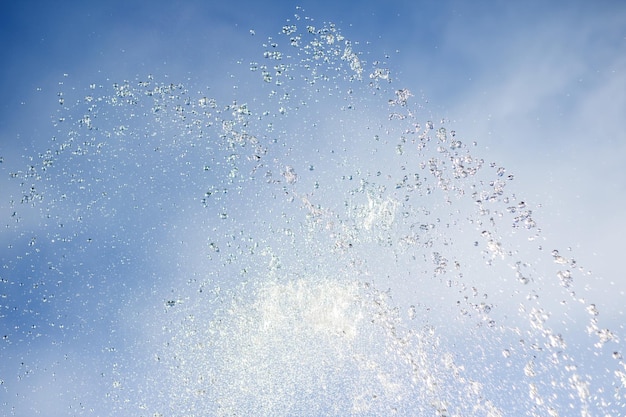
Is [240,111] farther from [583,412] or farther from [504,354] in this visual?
[583,412]

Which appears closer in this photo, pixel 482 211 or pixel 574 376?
pixel 574 376

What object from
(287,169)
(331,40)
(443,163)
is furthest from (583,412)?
(331,40)

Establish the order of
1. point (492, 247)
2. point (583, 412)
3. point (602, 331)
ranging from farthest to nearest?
point (492, 247) < point (602, 331) < point (583, 412)

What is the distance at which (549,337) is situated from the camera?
1816cm

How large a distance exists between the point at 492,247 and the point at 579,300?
3010 mm

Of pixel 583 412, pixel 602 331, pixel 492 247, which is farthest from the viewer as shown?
pixel 492 247

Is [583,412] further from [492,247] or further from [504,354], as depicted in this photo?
[492,247]

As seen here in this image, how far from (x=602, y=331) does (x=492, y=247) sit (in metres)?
4.04

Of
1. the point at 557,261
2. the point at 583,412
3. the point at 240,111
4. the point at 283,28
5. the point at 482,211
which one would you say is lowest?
the point at 583,412

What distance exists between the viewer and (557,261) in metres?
18.5

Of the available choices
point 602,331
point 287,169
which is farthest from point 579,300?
point 287,169

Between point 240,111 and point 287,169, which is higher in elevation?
point 240,111


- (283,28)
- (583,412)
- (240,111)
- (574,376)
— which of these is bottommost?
(583,412)

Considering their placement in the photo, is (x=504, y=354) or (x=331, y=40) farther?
(x=331, y=40)
